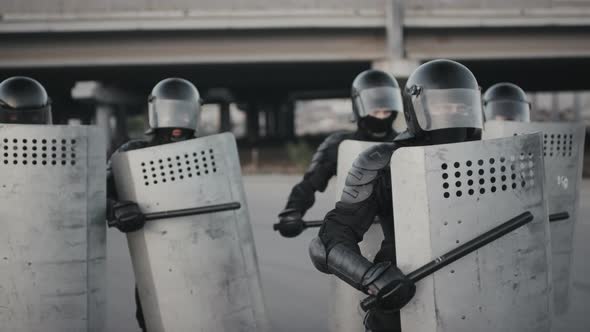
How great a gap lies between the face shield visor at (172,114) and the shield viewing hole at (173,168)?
2.30ft

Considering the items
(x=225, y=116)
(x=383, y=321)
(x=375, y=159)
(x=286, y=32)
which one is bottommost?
(x=225, y=116)

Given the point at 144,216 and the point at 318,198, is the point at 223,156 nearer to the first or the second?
the point at 144,216

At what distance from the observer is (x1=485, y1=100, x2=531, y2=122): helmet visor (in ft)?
14.8

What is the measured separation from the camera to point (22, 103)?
3.90 metres

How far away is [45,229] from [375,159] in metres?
1.71

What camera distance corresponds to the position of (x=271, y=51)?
1795cm

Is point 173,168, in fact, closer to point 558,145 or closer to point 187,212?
point 187,212

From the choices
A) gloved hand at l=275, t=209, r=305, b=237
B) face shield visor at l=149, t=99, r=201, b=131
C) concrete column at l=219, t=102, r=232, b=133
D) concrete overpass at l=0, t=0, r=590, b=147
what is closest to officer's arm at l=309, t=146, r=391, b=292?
gloved hand at l=275, t=209, r=305, b=237

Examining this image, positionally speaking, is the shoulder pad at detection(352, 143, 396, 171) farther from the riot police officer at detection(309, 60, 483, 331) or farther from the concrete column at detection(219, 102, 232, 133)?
the concrete column at detection(219, 102, 232, 133)

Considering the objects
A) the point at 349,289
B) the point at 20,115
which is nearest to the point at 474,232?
the point at 349,289

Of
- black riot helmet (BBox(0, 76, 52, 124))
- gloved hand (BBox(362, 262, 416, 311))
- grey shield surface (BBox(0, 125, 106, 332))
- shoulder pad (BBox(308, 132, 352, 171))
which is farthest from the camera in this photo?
shoulder pad (BBox(308, 132, 352, 171))

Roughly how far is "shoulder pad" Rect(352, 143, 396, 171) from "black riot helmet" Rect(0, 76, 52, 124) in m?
2.37

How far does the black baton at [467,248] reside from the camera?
1991mm

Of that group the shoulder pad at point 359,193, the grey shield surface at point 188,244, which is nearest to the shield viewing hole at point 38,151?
the grey shield surface at point 188,244
